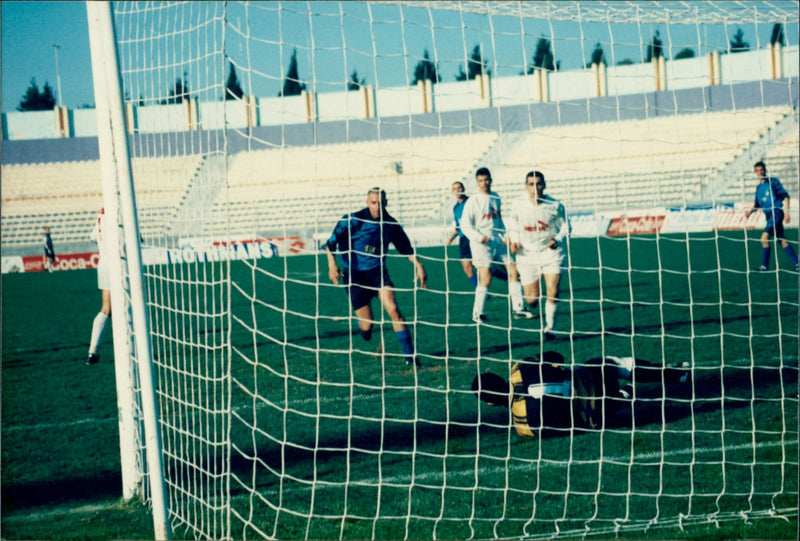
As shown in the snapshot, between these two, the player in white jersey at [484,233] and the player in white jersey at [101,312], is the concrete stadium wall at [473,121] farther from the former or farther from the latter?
the player in white jersey at [101,312]

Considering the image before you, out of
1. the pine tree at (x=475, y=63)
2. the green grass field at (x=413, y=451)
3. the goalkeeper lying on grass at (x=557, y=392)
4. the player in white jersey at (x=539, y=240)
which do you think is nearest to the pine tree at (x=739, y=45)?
the green grass field at (x=413, y=451)

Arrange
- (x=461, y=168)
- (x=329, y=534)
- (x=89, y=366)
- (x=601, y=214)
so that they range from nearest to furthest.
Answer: (x=329, y=534)
(x=89, y=366)
(x=601, y=214)
(x=461, y=168)

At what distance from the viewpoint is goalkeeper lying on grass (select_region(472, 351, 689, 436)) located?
4781mm

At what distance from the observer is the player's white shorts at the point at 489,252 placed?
952cm

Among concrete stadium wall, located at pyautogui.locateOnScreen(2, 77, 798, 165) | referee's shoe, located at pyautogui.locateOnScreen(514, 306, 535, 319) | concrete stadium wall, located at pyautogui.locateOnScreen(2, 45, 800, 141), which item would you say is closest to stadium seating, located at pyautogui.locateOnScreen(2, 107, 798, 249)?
concrete stadium wall, located at pyautogui.locateOnScreen(2, 77, 798, 165)

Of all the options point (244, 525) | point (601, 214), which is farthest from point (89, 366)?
point (601, 214)

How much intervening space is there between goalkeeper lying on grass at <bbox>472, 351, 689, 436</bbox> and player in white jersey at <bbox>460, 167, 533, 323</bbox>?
393cm

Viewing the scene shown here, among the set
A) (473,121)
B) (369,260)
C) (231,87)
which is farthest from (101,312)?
(473,121)

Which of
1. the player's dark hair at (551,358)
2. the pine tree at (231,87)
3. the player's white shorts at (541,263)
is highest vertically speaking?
the pine tree at (231,87)

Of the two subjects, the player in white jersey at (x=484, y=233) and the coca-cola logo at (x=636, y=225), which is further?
the coca-cola logo at (x=636, y=225)

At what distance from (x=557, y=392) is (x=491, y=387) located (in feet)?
1.47

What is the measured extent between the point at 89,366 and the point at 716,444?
606 cm

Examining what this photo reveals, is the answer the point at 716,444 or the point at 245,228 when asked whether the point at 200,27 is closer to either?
the point at 716,444

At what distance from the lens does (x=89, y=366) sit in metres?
8.22
